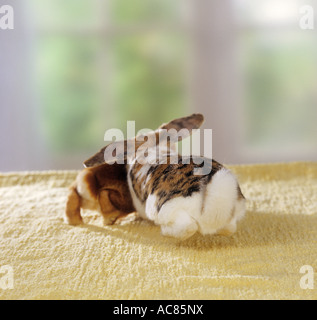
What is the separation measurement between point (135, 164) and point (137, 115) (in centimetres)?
171

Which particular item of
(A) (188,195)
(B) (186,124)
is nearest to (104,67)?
(B) (186,124)

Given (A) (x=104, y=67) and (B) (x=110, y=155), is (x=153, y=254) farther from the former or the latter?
(A) (x=104, y=67)

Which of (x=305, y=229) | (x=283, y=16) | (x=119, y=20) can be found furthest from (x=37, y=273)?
(x=283, y=16)

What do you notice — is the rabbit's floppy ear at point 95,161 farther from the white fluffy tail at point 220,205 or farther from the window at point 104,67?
the window at point 104,67

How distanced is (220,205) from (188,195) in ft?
0.19

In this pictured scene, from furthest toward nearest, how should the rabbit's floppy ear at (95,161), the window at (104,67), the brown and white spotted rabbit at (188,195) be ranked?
the window at (104,67) → the rabbit's floppy ear at (95,161) → the brown and white spotted rabbit at (188,195)

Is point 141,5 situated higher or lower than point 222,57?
higher

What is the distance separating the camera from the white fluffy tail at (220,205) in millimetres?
829

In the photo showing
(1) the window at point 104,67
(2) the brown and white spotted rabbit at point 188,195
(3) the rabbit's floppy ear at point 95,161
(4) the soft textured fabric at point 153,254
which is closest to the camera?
(4) the soft textured fabric at point 153,254

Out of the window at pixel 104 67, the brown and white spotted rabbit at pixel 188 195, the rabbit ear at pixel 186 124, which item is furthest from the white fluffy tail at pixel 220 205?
the window at pixel 104 67

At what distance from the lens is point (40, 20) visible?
8.04 feet
